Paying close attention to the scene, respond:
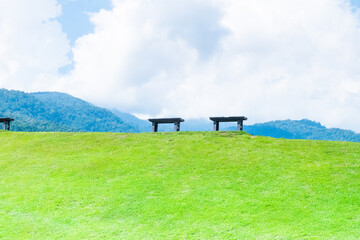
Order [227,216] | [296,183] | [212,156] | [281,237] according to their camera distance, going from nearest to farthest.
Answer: [281,237]
[227,216]
[296,183]
[212,156]

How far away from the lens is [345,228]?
37.6 ft

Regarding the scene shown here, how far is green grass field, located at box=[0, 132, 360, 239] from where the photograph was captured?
1210 cm

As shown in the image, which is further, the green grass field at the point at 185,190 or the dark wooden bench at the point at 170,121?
the dark wooden bench at the point at 170,121

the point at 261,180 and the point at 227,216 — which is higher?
the point at 261,180

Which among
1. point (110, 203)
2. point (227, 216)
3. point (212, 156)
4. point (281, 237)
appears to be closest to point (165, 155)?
point (212, 156)

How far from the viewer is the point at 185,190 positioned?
1541cm

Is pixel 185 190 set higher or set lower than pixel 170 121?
lower

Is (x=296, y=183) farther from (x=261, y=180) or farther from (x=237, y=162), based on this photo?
(x=237, y=162)

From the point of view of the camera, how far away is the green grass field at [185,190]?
12.1 meters

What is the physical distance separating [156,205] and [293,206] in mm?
6095

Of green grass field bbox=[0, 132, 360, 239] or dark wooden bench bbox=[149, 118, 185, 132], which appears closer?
green grass field bbox=[0, 132, 360, 239]

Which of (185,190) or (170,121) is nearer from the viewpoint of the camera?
(185,190)

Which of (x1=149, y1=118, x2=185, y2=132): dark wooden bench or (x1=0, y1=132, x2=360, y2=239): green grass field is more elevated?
(x1=149, y1=118, x2=185, y2=132): dark wooden bench

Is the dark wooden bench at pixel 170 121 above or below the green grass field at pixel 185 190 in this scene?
above
